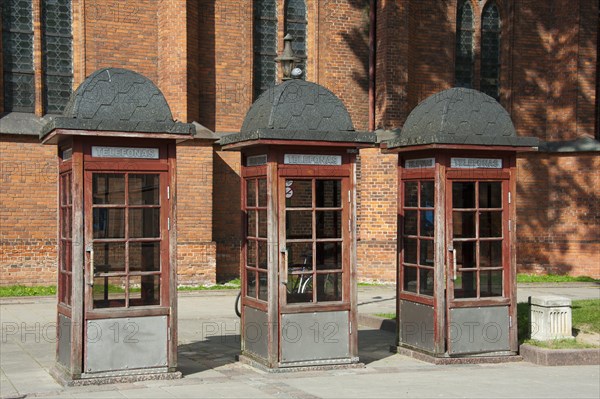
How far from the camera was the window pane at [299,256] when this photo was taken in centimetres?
1027

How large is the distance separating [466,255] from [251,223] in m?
2.74

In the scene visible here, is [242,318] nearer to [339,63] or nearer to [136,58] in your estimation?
[136,58]

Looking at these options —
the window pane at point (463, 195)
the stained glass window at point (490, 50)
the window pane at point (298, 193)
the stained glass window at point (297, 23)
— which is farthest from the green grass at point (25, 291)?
the stained glass window at point (490, 50)

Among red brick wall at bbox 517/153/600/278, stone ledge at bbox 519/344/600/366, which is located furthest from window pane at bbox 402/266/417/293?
red brick wall at bbox 517/153/600/278

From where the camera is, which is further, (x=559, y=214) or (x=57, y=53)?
(x=559, y=214)

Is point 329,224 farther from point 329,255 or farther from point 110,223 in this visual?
point 110,223

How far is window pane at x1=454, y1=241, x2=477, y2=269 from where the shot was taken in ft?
36.6

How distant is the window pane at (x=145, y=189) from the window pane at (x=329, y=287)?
2141 mm

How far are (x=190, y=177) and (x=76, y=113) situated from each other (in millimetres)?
10907

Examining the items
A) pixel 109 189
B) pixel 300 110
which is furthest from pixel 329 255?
pixel 109 189

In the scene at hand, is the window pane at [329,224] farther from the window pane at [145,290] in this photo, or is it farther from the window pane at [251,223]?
the window pane at [145,290]

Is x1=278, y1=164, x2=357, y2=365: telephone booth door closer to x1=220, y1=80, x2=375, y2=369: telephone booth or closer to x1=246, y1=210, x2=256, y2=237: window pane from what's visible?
x1=220, y1=80, x2=375, y2=369: telephone booth

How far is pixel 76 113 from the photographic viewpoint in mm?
9289

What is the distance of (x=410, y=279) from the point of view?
11.5m
